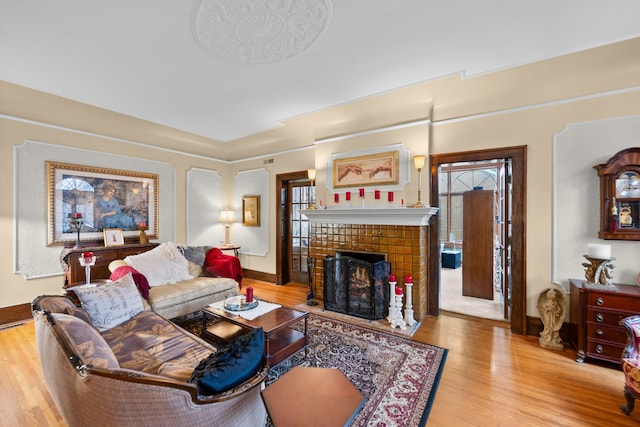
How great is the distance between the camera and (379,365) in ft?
7.59

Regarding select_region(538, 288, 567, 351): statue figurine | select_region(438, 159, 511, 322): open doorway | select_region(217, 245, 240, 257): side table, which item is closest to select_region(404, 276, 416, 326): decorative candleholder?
select_region(438, 159, 511, 322): open doorway

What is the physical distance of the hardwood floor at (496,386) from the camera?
68.2 inches

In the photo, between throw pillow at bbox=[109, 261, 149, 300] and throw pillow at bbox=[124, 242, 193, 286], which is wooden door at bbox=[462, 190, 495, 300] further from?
Result: throw pillow at bbox=[109, 261, 149, 300]

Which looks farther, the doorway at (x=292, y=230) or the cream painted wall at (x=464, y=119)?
the doorway at (x=292, y=230)

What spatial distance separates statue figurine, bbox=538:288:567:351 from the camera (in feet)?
8.62

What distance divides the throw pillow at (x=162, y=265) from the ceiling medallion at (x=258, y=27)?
103 inches

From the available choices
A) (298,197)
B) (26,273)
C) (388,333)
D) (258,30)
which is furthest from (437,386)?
(26,273)

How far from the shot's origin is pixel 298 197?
5.06 metres

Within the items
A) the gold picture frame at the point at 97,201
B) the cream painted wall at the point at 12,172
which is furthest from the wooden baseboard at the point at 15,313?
the gold picture frame at the point at 97,201

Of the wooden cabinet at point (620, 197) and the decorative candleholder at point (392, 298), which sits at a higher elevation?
the wooden cabinet at point (620, 197)

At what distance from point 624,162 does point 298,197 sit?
4.22m

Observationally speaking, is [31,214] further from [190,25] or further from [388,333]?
[388,333]

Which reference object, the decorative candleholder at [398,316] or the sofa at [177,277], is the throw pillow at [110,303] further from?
the decorative candleholder at [398,316]

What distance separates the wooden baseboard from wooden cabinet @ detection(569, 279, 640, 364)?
6224mm
